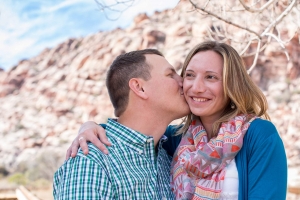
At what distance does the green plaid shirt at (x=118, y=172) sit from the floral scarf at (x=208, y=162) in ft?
0.26

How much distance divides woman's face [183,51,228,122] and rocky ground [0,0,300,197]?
19824mm

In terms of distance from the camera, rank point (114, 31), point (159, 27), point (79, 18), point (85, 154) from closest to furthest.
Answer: point (85, 154) < point (159, 27) < point (114, 31) < point (79, 18)

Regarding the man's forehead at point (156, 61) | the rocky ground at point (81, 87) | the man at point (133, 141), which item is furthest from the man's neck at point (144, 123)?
the rocky ground at point (81, 87)

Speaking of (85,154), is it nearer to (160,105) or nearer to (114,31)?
(160,105)

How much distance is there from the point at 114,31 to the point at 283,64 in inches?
701

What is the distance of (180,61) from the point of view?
96.5ft

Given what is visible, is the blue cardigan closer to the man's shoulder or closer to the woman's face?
the woman's face

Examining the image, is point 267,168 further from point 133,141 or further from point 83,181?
point 83,181

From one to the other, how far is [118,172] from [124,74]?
564 mm

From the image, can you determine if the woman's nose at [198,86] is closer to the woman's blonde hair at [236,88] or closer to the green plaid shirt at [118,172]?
the woman's blonde hair at [236,88]

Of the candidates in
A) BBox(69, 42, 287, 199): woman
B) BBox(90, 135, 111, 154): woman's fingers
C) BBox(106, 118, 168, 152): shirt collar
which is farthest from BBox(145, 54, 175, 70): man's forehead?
BBox(90, 135, 111, 154): woman's fingers

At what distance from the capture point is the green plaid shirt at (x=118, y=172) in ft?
5.64

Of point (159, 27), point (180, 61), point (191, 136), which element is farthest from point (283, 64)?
point (191, 136)

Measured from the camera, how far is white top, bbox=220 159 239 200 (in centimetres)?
191
